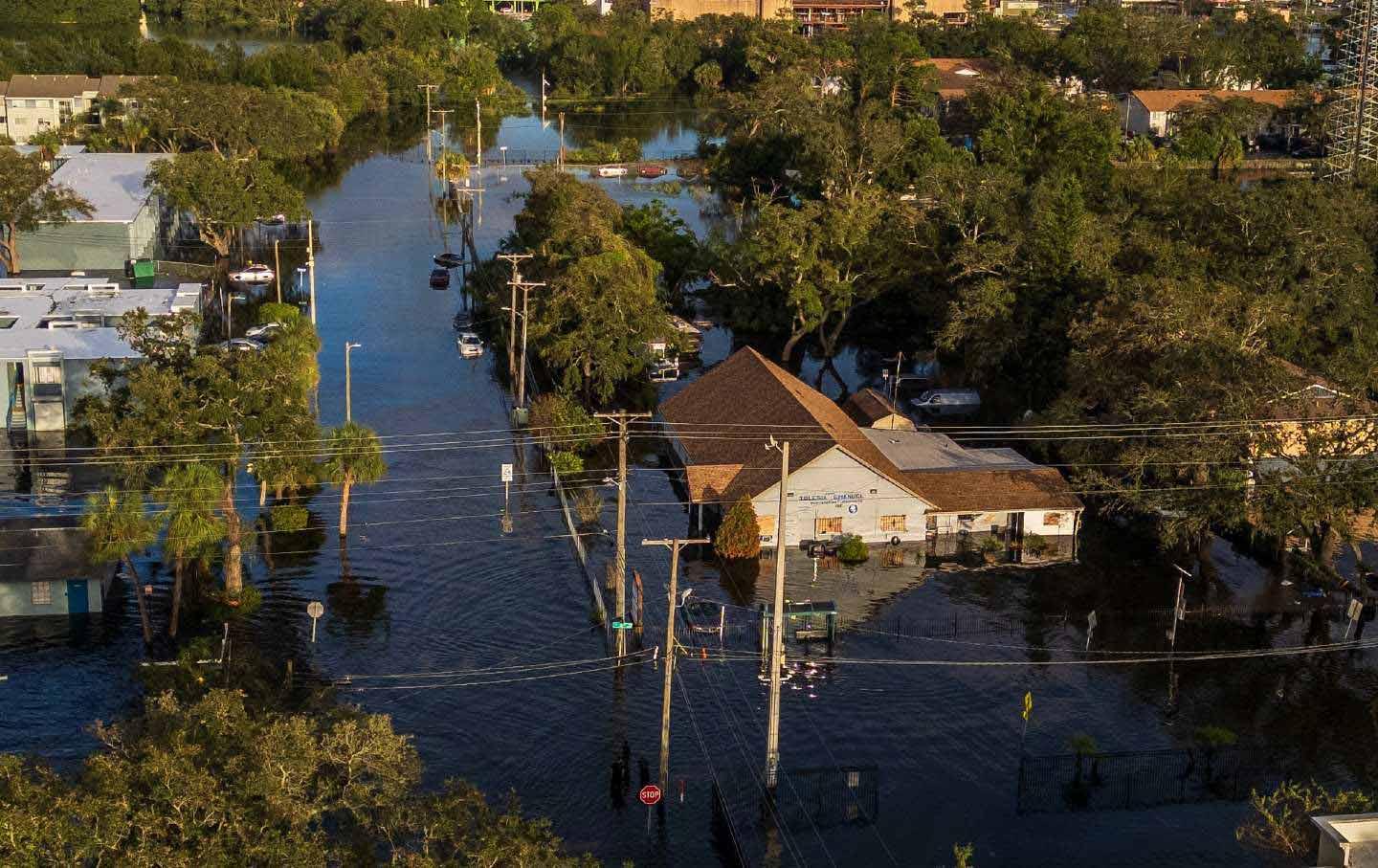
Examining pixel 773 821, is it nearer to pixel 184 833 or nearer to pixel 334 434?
pixel 184 833

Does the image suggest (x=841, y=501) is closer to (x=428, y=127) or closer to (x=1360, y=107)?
(x=1360, y=107)

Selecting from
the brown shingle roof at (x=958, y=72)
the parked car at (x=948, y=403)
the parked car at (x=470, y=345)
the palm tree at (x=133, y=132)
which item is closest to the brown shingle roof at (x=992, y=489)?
the parked car at (x=948, y=403)

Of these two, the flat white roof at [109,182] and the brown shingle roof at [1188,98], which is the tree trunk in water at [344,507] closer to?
the flat white roof at [109,182]

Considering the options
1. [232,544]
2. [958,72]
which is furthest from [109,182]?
[958,72]

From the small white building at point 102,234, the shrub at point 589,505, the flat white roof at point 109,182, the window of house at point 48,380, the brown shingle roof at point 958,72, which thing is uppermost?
the brown shingle roof at point 958,72

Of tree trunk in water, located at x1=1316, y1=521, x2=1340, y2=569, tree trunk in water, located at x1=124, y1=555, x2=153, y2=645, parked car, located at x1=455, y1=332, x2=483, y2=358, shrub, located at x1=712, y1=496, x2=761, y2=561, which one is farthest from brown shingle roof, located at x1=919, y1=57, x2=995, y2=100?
tree trunk in water, located at x1=124, y1=555, x2=153, y2=645

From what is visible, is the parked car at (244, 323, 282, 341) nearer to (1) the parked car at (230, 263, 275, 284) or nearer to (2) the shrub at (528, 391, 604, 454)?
(1) the parked car at (230, 263, 275, 284)
